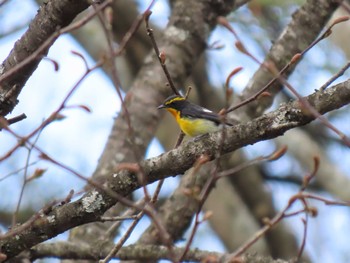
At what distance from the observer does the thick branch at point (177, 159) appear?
3.44 metres

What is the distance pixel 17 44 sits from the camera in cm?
400

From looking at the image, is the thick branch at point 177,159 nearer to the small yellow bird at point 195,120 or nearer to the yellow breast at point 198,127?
the small yellow bird at point 195,120

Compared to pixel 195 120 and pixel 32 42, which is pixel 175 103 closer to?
pixel 195 120

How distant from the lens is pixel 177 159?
12.0ft

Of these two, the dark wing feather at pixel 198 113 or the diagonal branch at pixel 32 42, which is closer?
the diagonal branch at pixel 32 42

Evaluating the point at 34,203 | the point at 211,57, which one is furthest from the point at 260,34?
the point at 34,203

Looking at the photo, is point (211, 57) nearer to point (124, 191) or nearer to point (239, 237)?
point (239, 237)

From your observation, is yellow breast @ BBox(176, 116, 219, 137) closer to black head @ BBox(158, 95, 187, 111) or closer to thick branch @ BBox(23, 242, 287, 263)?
black head @ BBox(158, 95, 187, 111)

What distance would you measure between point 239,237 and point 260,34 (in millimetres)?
2710

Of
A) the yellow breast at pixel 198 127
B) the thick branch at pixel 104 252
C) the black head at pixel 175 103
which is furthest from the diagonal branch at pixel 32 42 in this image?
the black head at pixel 175 103

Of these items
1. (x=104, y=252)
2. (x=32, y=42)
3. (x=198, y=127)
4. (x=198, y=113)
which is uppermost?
(x=198, y=113)

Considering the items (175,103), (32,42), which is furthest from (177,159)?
(175,103)

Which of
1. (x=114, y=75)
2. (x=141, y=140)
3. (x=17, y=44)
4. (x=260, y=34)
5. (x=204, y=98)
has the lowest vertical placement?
(x=114, y=75)

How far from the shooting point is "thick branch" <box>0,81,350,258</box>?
344cm
